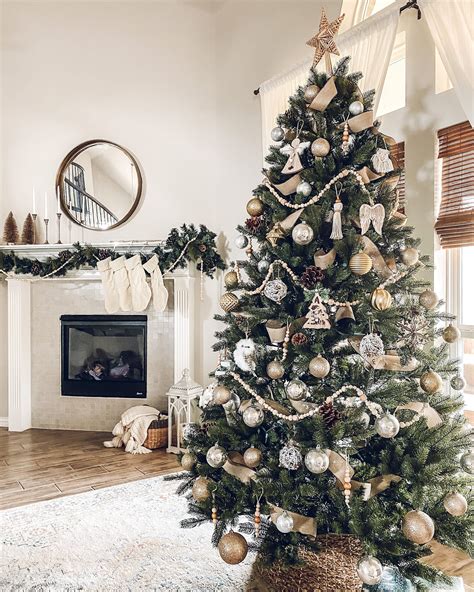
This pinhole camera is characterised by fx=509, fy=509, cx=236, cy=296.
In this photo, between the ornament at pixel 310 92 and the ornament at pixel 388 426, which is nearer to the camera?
the ornament at pixel 388 426

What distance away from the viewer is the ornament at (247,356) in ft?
6.07

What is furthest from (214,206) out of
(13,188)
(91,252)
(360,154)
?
(360,154)

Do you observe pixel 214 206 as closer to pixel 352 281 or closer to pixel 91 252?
pixel 91 252

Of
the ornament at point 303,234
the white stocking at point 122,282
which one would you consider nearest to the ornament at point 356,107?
the ornament at point 303,234

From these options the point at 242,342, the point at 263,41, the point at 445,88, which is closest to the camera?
the point at 242,342

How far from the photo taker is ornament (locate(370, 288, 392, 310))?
1.69 m

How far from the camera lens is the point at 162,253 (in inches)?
172

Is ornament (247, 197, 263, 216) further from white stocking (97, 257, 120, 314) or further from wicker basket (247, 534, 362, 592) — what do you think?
white stocking (97, 257, 120, 314)

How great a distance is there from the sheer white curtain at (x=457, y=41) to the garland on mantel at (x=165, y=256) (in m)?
2.43

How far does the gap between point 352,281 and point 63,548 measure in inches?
71.3

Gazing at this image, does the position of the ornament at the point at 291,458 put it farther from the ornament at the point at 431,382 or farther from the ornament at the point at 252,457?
the ornament at the point at 431,382

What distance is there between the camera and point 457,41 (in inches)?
90.1

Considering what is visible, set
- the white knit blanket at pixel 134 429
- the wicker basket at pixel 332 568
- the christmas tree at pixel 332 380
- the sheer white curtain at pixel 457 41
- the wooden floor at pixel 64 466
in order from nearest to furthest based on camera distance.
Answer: the christmas tree at pixel 332 380 < the wicker basket at pixel 332 568 < the sheer white curtain at pixel 457 41 < the wooden floor at pixel 64 466 < the white knit blanket at pixel 134 429

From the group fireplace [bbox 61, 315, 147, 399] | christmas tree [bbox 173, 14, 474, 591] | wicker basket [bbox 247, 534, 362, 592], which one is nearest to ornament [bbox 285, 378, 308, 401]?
christmas tree [bbox 173, 14, 474, 591]
